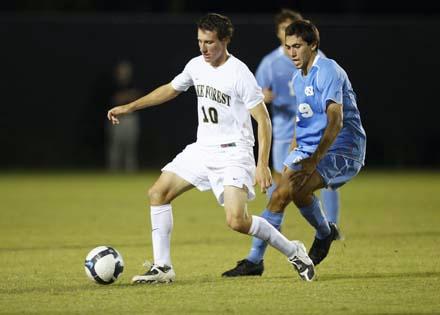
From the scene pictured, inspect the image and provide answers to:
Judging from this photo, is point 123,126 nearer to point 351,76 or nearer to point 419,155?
point 351,76

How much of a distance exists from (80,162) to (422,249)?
13027 mm

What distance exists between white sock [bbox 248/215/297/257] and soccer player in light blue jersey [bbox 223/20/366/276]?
423 mm

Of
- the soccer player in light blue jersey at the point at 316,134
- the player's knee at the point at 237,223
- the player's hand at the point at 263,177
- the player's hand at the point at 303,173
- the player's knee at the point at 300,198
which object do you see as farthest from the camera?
the player's knee at the point at 300,198

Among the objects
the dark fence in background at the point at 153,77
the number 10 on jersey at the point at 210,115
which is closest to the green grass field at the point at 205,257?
the number 10 on jersey at the point at 210,115

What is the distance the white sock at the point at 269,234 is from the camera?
7.61m

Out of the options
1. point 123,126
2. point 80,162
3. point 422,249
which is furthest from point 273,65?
point 80,162

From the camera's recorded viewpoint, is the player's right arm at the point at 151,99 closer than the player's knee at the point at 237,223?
No

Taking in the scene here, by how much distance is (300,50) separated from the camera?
797 cm

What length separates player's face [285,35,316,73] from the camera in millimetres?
7965

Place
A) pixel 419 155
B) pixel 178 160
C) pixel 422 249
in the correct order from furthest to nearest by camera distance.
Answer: pixel 419 155 < pixel 422 249 < pixel 178 160

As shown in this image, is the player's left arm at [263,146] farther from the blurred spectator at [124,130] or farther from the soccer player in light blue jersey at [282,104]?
the blurred spectator at [124,130]

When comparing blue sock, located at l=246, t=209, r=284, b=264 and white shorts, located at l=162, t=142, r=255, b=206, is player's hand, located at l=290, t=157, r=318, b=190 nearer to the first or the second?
blue sock, located at l=246, t=209, r=284, b=264

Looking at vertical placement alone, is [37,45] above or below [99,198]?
above

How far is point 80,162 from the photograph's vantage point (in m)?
21.9
